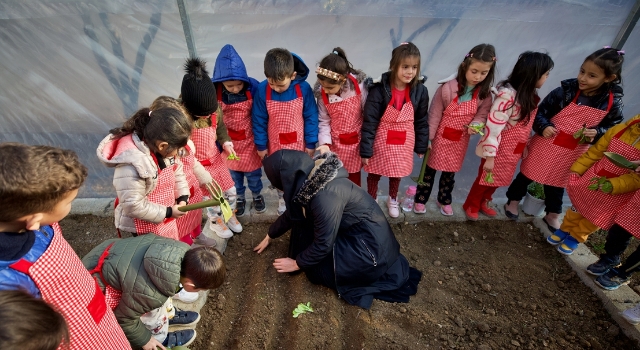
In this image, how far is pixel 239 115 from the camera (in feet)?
9.58

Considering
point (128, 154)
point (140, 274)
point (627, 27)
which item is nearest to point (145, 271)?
point (140, 274)

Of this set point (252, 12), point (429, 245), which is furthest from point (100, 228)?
point (429, 245)

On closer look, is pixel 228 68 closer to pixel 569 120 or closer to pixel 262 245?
pixel 262 245

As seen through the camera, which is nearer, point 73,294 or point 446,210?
point 73,294

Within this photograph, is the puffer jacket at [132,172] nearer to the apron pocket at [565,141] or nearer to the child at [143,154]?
the child at [143,154]

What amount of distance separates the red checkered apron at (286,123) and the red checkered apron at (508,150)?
5.10ft

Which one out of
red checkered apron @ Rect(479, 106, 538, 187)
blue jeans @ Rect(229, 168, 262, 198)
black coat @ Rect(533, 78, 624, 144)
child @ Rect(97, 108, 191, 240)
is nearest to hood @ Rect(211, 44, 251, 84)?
child @ Rect(97, 108, 191, 240)

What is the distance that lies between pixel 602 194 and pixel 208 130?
305cm

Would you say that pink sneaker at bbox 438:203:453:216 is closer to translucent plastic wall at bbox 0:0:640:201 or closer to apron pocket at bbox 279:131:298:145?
translucent plastic wall at bbox 0:0:640:201

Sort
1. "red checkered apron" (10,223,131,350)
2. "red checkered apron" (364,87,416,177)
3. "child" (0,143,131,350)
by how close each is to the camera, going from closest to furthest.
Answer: "child" (0,143,131,350)
"red checkered apron" (10,223,131,350)
"red checkered apron" (364,87,416,177)

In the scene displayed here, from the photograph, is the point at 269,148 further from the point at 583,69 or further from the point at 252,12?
the point at 583,69

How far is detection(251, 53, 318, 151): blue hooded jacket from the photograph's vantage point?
2.84m

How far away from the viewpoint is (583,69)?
2.72 meters

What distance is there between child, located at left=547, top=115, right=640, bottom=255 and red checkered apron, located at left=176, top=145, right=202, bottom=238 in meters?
2.95
